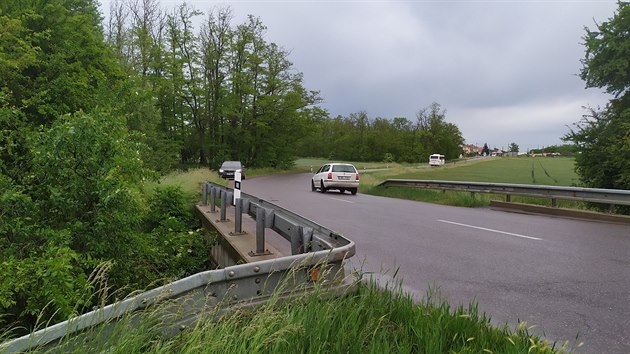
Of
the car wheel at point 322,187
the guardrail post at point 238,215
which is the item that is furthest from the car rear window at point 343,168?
the guardrail post at point 238,215

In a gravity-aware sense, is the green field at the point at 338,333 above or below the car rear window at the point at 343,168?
below

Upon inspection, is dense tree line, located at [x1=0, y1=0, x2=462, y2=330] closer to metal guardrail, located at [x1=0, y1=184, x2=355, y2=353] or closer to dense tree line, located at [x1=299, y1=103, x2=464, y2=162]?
metal guardrail, located at [x1=0, y1=184, x2=355, y2=353]

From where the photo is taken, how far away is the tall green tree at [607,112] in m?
18.4

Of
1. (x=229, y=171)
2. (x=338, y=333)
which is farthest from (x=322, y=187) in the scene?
(x=338, y=333)

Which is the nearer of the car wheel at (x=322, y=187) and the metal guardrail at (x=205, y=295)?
the metal guardrail at (x=205, y=295)

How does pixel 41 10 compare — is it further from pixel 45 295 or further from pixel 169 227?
pixel 45 295

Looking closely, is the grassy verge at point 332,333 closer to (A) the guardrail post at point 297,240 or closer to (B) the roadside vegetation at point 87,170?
(B) the roadside vegetation at point 87,170

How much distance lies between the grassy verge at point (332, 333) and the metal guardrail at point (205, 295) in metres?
0.06

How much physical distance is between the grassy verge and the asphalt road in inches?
28.8

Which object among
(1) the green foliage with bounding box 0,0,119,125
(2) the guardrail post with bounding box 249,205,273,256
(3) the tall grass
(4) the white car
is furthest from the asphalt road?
(4) the white car

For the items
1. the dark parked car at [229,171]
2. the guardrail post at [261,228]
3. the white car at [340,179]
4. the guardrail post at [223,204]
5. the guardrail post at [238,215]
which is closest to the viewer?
the guardrail post at [261,228]

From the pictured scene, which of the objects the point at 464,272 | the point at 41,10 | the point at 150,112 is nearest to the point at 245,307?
the point at 464,272

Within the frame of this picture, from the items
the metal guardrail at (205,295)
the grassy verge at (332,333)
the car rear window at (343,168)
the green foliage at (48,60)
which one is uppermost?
the green foliage at (48,60)

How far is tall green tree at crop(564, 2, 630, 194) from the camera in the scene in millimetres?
18406
